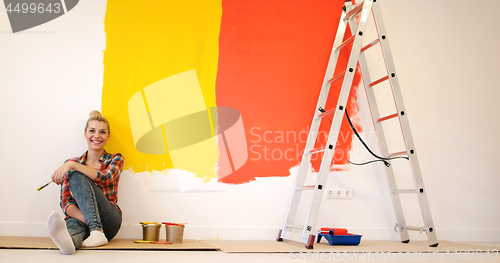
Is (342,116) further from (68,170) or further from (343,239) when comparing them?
(68,170)

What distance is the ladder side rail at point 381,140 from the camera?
2572 millimetres

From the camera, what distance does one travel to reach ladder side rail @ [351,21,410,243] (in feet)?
8.44

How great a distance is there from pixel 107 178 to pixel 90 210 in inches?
9.9

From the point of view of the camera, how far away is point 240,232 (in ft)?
8.38

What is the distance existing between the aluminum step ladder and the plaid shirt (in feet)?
3.55

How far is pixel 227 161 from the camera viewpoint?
262 centimetres

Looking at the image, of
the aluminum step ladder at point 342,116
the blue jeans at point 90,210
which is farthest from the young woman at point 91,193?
the aluminum step ladder at point 342,116

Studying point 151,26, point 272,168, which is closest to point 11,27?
point 151,26

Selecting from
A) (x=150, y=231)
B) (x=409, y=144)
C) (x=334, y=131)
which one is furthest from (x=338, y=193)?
(x=150, y=231)

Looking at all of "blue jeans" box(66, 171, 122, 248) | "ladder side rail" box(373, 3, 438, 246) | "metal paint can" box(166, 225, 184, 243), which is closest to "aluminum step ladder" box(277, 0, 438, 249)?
"ladder side rail" box(373, 3, 438, 246)

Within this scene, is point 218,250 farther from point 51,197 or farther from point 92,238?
point 51,197

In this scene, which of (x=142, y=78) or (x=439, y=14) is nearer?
(x=142, y=78)

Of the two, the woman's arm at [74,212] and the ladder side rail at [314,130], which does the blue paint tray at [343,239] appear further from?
the woman's arm at [74,212]

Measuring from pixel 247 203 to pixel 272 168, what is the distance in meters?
0.30
